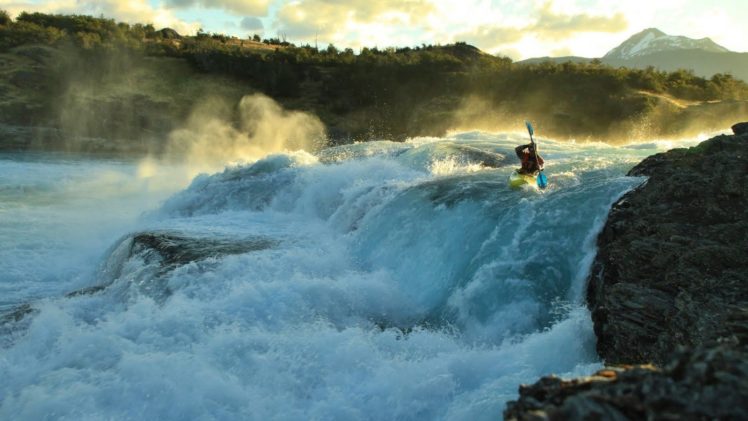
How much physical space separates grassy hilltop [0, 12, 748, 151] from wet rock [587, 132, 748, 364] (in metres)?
22.5

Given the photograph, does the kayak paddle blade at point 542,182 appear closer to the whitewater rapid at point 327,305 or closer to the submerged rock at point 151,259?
the whitewater rapid at point 327,305

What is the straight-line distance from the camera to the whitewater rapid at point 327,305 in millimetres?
4871

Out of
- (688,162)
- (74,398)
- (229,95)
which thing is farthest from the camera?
(229,95)

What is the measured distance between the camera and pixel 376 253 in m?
8.95

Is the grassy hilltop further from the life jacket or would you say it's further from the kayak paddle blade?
the kayak paddle blade

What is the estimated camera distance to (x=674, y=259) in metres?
5.19

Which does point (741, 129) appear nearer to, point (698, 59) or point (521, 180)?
point (521, 180)

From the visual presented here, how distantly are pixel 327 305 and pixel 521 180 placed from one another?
3.90 meters

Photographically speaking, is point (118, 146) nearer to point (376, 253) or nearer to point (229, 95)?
point (229, 95)

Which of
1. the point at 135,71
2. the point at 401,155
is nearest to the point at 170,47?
the point at 135,71

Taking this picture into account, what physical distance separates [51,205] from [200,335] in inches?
515

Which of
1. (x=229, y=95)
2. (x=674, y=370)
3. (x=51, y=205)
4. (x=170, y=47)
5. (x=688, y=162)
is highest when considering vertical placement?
(x=170, y=47)

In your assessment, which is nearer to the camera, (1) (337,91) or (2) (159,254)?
(2) (159,254)

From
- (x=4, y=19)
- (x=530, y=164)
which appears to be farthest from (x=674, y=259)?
(x=4, y=19)
